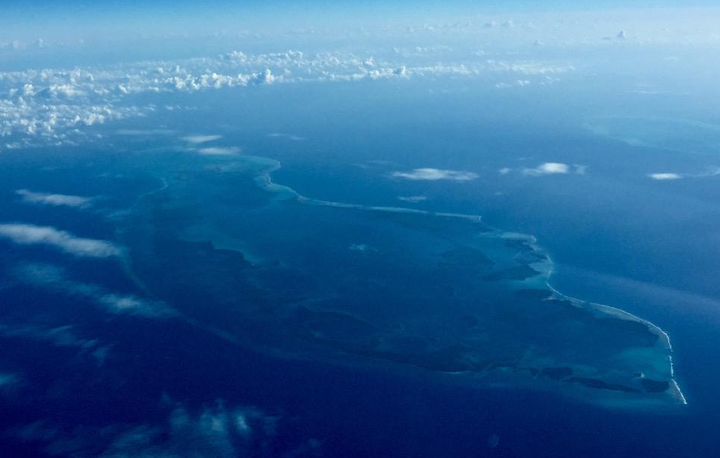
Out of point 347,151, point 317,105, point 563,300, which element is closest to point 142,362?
point 563,300

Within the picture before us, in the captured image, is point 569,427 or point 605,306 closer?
point 569,427

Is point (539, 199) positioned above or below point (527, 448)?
above

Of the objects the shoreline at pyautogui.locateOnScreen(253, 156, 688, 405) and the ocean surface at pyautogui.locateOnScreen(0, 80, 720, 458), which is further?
the shoreline at pyautogui.locateOnScreen(253, 156, 688, 405)

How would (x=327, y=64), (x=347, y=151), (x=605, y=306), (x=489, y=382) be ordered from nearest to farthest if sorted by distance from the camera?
(x=489, y=382) < (x=605, y=306) < (x=347, y=151) < (x=327, y=64)

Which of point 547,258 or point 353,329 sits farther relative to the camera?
point 547,258

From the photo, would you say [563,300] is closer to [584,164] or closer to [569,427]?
[569,427]

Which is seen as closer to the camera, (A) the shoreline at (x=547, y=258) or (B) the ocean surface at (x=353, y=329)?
(B) the ocean surface at (x=353, y=329)

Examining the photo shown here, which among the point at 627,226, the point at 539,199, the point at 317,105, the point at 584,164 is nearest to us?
the point at 627,226

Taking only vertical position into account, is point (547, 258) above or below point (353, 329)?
above
